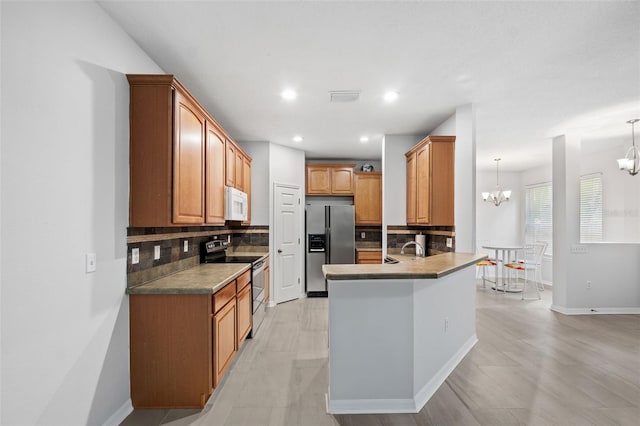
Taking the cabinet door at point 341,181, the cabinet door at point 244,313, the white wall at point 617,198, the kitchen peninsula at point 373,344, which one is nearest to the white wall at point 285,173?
the cabinet door at point 341,181

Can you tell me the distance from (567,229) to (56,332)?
583 cm

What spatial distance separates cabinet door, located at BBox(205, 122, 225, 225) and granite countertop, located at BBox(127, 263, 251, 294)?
0.49 m

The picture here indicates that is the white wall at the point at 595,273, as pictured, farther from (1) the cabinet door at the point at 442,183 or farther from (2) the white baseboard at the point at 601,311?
(1) the cabinet door at the point at 442,183

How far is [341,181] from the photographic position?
5.80 m

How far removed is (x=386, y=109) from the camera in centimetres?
347

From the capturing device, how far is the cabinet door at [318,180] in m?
5.76

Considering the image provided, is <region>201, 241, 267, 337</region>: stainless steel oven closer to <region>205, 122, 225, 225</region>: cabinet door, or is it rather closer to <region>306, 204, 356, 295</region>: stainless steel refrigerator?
<region>205, 122, 225, 225</region>: cabinet door

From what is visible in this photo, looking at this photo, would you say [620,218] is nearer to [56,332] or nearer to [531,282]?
[531,282]

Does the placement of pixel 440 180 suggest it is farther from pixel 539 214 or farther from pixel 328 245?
pixel 539 214

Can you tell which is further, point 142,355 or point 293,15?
point 142,355

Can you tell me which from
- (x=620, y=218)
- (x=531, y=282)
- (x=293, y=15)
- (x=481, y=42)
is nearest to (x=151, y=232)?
(x=293, y=15)

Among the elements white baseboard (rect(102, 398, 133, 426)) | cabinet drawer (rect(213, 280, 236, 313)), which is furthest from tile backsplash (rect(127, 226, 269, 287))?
white baseboard (rect(102, 398, 133, 426))

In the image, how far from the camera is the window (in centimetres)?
658

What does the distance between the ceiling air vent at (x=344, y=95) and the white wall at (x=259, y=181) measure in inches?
81.1
